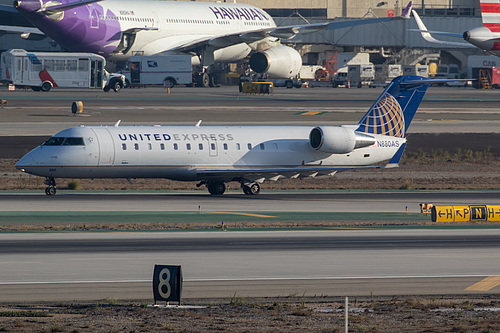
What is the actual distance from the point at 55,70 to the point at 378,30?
6799 cm

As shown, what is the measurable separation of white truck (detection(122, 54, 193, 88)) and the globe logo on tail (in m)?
63.8

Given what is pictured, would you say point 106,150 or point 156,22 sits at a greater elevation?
point 156,22

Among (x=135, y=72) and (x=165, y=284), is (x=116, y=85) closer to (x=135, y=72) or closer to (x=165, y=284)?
(x=135, y=72)

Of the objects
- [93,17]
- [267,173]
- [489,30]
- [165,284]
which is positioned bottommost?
[165,284]

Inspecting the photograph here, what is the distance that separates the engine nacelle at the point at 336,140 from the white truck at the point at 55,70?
59.6 m

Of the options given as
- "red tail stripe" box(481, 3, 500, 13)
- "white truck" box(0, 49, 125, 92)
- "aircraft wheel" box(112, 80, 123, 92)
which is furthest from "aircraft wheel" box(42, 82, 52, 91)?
"red tail stripe" box(481, 3, 500, 13)

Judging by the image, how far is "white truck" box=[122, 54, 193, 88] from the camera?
107188 millimetres

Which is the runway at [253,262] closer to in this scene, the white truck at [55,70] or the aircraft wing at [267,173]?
the aircraft wing at [267,173]

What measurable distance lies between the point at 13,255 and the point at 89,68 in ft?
247

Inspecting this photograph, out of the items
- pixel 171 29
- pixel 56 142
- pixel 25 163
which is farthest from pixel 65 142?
pixel 171 29

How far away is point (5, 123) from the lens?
242ft

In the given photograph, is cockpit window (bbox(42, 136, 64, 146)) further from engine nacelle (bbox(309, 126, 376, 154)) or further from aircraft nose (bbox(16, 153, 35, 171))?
engine nacelle (bbox(309, 126, 376, 154))

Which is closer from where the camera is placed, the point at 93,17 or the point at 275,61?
the point at 93,17

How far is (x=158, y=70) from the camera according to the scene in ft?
357
